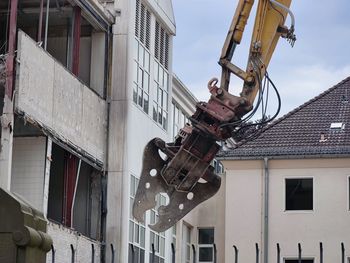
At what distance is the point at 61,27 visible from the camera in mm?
32156

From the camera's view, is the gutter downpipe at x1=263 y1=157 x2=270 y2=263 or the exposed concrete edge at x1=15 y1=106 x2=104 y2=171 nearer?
the exposed concrete edge at x1=15 y1=106 x2=104 y2=171

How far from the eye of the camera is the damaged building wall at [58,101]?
26545 mm

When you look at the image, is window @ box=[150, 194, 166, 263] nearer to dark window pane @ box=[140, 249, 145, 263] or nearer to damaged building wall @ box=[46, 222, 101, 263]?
dark window pane @ box=[140, 249, 145, 263]

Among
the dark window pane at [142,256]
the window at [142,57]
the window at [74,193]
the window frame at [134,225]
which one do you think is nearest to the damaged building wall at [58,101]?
the window at [74,193]

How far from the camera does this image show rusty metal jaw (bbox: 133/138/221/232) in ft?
57.8

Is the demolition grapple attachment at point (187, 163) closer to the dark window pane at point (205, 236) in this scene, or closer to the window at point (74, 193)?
the window at point (74, 193)

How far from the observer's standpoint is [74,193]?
3064 cm

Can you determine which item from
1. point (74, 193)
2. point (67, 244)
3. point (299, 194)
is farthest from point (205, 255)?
point (67, 244)

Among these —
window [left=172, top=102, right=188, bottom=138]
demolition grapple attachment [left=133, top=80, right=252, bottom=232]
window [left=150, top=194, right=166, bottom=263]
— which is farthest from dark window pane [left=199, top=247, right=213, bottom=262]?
demolition grapple attachment [left=133, top=80, right=252, bottom=232]

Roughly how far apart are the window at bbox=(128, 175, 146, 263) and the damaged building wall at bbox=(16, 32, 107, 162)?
54.3 inches

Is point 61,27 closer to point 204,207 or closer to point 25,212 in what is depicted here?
point 204,207

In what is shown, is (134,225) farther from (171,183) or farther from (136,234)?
(171,183)

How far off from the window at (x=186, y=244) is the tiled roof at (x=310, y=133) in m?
3.27

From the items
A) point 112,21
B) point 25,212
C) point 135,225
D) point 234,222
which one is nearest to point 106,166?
point 135,225
